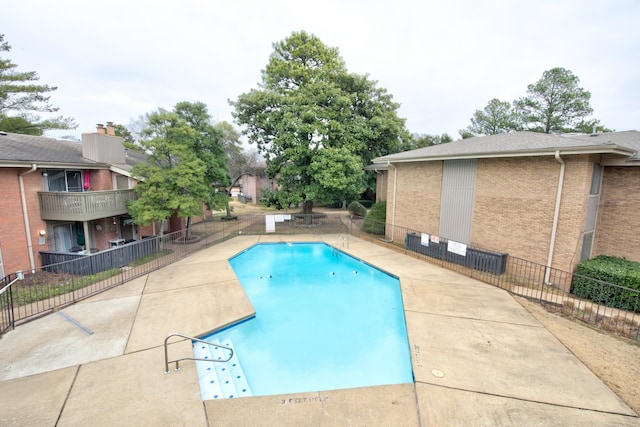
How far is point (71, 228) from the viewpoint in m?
13.6

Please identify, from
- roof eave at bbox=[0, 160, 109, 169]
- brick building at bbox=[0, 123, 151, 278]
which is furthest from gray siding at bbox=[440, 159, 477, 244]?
roof eave at bbox=[0, 160, 109, 169]

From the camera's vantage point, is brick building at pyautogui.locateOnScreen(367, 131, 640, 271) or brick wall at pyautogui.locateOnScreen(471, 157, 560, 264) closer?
brick building at pyautogui.locateOnScreen(367, 131, 640, 271)

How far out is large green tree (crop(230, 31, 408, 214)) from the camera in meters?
18.1

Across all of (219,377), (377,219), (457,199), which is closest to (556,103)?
(377,219)

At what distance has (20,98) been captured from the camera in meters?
22.2

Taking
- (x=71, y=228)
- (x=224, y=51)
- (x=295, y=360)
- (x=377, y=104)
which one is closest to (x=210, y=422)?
(x=295, y=360)

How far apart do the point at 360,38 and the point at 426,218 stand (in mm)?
20954

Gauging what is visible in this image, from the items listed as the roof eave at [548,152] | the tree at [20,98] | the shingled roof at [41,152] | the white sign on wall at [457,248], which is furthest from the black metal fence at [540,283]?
the tree at [20,98]

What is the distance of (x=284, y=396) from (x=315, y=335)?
3.07 metres

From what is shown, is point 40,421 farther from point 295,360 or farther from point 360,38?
point 360,38

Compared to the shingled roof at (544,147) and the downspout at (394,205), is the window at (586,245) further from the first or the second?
the downspout at (394,205)

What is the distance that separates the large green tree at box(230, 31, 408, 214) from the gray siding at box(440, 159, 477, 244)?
6051 millimetres

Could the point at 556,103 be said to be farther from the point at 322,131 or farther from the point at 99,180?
the point at 99,180

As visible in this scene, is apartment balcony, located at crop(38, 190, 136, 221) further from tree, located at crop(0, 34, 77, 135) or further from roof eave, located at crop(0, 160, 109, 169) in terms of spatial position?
tree, located at crop(0, 34, 77, 135)
